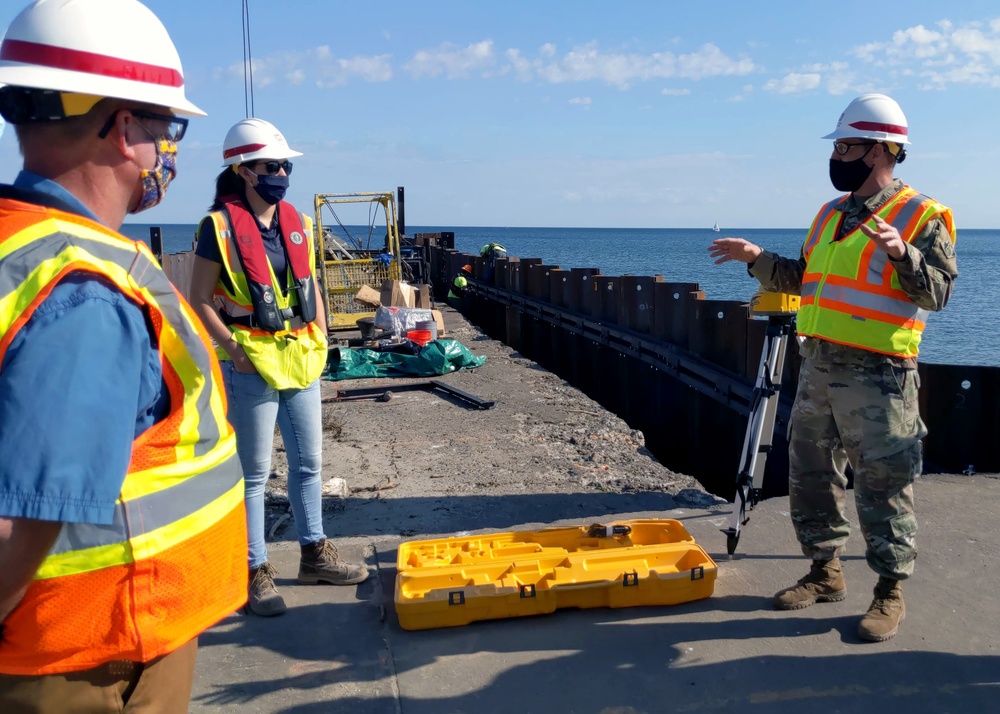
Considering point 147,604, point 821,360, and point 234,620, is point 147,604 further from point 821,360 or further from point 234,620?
point 821,360

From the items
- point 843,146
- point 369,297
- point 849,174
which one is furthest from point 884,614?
point 369,297

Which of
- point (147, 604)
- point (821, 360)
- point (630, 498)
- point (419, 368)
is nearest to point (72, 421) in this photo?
point (147, 604)

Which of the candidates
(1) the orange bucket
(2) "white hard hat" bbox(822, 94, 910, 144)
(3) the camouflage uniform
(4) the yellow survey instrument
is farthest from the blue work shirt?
(1) the orange bucket

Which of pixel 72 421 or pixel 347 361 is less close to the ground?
pixel 72 421

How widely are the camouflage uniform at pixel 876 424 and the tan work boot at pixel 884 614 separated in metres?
0.07

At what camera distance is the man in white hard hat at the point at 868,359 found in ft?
11.8

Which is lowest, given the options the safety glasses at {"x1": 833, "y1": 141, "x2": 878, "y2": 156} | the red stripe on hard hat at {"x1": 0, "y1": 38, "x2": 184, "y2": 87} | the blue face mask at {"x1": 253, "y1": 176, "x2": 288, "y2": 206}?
the blue face mask at {"x1": 253, "y1": 176, "x2": 288, "y2": 206}

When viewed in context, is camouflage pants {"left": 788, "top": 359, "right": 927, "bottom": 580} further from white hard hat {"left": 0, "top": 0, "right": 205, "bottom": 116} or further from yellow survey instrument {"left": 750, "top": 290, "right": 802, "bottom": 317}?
white hard hat {"left": 0, "top": 0, "right": 205, "bottom": 116}

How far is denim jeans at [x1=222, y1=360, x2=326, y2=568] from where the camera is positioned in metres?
3.76

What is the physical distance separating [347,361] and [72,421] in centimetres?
972

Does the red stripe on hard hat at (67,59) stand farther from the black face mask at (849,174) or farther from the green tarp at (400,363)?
the green tarp at (400,363)

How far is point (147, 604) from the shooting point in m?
1.56

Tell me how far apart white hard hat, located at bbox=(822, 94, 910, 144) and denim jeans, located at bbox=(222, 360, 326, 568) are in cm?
277

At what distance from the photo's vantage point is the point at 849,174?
383 centimetres
